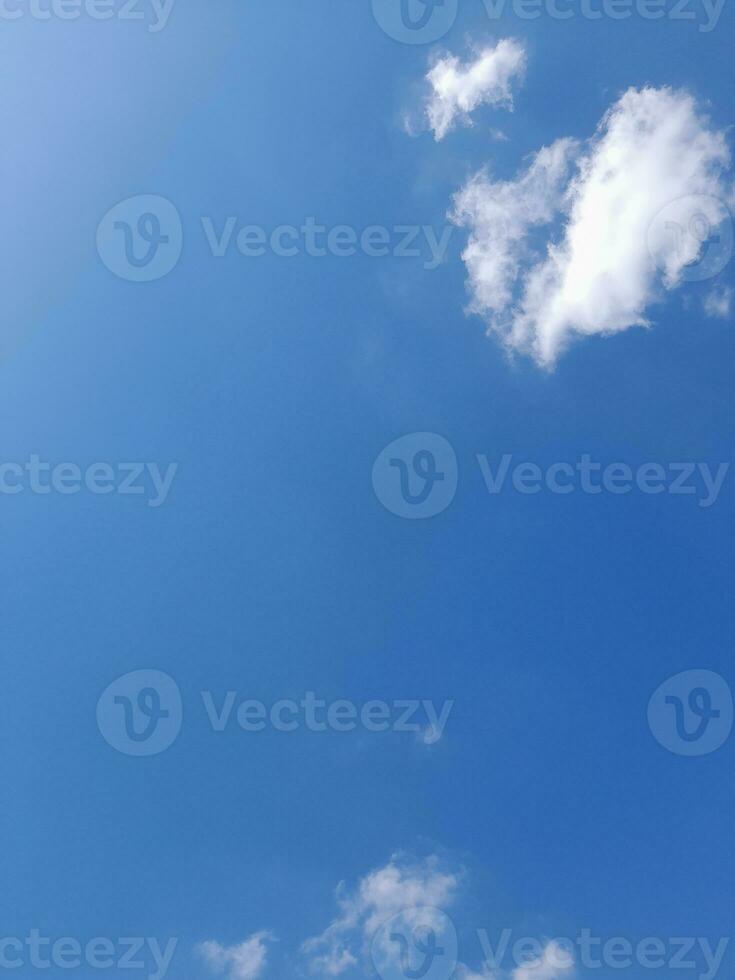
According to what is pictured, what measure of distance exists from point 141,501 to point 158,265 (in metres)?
6.37

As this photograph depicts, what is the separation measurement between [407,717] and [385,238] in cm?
1294

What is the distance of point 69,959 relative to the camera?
76.4 feet

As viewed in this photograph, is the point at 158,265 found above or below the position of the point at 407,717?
above

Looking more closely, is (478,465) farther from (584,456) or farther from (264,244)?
(264,244)

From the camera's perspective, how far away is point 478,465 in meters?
23.5

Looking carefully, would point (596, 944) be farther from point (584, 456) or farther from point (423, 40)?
point (423, 40)

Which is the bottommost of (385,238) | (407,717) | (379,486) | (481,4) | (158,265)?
(407,717)

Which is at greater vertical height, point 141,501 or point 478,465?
point 478,465

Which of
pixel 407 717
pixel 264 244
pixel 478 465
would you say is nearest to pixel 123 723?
pixel 407 717

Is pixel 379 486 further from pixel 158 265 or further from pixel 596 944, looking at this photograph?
pixel 596 944

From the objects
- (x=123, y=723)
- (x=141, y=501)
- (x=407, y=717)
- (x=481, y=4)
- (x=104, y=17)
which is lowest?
(x=123, y=723)

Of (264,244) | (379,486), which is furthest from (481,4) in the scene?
(379,486)

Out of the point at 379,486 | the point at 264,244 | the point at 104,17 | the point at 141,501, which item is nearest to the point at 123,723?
the point at 141,501

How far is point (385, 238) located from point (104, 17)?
30.9 feet
